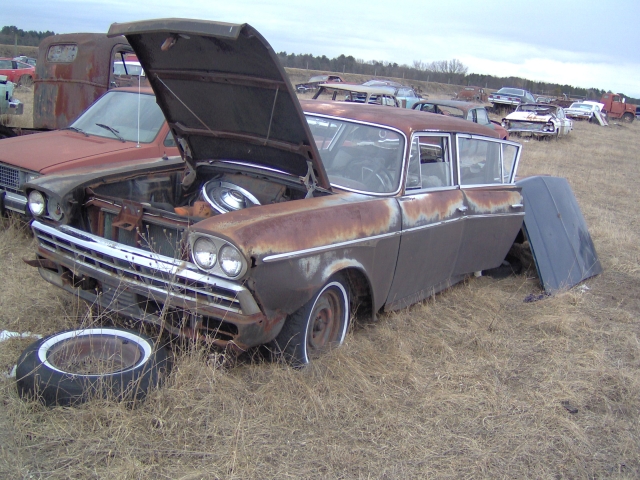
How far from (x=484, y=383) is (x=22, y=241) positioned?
12.9 ft

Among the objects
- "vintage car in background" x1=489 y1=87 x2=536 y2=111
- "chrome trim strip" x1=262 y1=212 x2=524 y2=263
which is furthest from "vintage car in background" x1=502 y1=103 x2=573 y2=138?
"chrome trim strip" x1=262 y1=212 x2=524 y2=263

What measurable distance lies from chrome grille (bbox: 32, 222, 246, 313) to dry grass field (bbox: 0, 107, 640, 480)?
30cm

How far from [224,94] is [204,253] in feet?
4.26

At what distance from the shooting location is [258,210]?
3182 mm

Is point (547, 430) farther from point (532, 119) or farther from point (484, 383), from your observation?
point (532, 119)

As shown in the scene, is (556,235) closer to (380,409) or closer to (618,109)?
(380,409)

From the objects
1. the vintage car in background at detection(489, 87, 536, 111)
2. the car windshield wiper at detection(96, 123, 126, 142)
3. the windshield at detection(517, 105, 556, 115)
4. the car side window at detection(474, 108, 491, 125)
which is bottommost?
the car windshield wiper at detection(96, 123, 126, 142)

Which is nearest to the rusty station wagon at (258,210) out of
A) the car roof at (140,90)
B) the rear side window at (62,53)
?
the car roof at (140,90)

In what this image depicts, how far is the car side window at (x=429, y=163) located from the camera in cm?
408

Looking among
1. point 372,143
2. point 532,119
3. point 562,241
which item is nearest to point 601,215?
point 562,241

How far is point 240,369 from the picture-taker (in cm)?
329

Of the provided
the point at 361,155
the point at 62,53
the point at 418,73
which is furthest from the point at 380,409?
the point at 418,73

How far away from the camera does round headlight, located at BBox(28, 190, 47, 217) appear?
3613 millimetres

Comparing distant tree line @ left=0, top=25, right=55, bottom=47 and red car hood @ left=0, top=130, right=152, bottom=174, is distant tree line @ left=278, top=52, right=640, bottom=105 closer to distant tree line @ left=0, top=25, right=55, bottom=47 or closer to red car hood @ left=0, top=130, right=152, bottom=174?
distant tree line @ left=0, top=25, right=55, bottom=47
